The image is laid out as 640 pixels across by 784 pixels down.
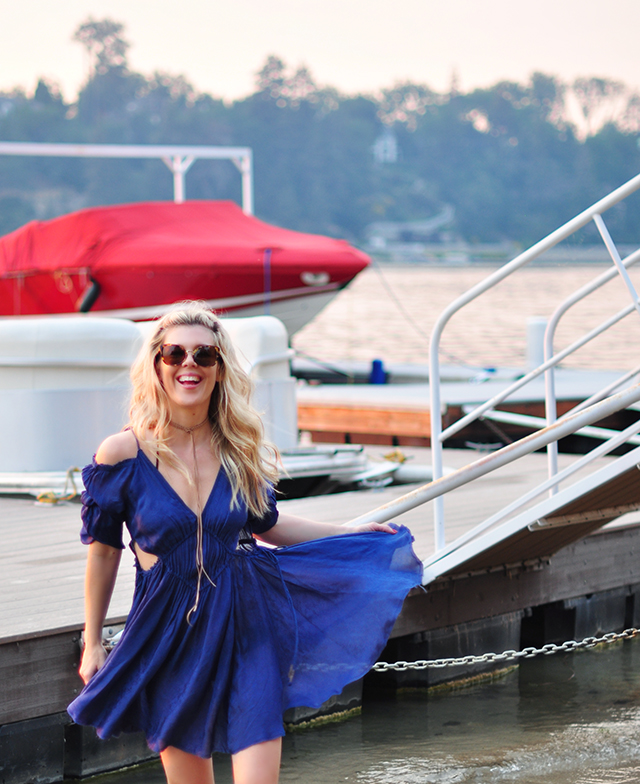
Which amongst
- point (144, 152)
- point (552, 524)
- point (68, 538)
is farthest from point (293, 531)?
point (144, 152)

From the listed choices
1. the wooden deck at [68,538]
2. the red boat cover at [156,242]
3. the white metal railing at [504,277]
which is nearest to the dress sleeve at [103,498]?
the wooden deck at [68,538]

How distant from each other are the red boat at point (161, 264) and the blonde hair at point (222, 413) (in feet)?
38.3

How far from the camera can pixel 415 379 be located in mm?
16078

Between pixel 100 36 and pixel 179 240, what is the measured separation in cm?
9624

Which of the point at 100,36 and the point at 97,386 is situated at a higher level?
the point at 100,36

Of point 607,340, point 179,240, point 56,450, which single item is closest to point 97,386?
point 56,450

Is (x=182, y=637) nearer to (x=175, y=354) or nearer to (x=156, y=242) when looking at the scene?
(x=175, y=354)

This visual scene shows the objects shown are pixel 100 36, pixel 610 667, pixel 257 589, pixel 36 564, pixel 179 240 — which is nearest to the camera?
pixel 257 589

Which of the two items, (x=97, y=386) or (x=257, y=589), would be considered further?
(x=97, y=386)

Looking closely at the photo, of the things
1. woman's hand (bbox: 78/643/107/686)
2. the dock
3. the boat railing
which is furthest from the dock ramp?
woman's hand (bbox: 78/643/107/686)

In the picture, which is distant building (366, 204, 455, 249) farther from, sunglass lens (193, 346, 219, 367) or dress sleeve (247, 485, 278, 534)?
sunglass lens (193, 346, 219, 367)

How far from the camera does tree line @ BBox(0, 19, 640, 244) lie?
7331 centimetres

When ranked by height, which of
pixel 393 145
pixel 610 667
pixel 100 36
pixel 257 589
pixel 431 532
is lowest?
pixel 610 667

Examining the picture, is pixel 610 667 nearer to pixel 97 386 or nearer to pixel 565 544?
pixel 565 544
